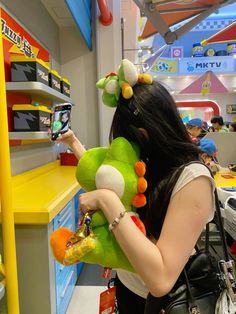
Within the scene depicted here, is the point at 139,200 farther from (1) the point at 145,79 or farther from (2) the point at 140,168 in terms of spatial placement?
(1) the point at 145,79

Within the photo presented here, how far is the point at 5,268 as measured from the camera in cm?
130

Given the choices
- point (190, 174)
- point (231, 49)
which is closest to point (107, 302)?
point (190, 174)

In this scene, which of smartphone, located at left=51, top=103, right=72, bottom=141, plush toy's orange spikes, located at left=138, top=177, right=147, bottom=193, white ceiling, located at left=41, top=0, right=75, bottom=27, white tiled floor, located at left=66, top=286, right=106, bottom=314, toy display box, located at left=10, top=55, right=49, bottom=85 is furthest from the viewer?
white ceiling, located at left=41, top=0, right=75, bottom=27

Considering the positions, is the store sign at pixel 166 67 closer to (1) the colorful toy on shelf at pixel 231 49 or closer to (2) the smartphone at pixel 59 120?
(1) the colorful toy on shelf at pixel 231 49

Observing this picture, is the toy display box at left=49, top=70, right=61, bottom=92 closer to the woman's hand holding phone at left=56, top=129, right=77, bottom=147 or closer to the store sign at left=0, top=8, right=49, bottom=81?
the store sign at left=0, top=8, right=49, bottom=81

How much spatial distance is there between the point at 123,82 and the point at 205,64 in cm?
1262

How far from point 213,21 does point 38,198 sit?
1533cm

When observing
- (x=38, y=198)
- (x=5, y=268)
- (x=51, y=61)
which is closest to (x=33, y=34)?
(x=51, y=61)

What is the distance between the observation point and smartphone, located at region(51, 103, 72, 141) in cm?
123

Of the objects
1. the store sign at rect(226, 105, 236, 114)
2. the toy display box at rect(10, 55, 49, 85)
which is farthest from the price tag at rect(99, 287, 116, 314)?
the store sign at rect(226, 105, 236, 114)

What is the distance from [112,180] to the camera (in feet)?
2.41

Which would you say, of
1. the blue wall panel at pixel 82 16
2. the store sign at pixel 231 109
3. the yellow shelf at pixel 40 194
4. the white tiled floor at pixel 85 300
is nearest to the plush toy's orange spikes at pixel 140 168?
the yellow shelf at pixel 40 194

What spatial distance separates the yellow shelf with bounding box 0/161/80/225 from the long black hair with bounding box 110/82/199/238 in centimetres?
84

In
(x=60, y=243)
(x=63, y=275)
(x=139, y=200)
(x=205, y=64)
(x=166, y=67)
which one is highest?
(x=205, y=64)
